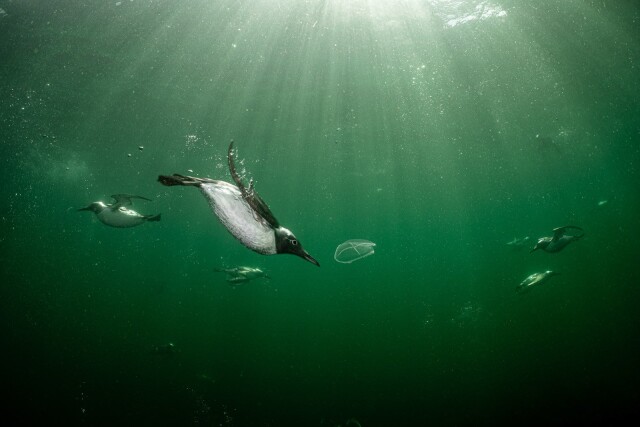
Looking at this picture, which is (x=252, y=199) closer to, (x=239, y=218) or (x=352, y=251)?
(x=239, y=218)

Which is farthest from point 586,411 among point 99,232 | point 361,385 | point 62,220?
point 99,232

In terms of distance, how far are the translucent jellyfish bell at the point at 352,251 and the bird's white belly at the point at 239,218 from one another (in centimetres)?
248

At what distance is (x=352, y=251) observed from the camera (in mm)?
4305

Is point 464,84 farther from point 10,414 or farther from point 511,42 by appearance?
point 10,414

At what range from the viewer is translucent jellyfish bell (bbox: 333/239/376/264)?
4047 millimetres

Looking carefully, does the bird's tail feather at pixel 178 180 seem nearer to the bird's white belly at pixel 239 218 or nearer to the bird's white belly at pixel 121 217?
the bird's white belly at pixel 239 218

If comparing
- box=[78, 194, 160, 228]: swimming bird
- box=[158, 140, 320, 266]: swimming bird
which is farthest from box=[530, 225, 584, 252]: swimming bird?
box=[78, 194, 160, 228]: swimming bird

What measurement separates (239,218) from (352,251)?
9.67 feet

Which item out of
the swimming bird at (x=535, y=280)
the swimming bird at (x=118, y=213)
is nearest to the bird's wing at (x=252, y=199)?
the swimming bird at (x=118, y=213)

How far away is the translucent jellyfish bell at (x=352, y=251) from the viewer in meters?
4.05

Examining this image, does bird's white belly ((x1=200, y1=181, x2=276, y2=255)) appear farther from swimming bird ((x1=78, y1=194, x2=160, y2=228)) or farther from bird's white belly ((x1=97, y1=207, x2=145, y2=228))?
bird's white belly ((x1=97, y1=207, x2=145, y2=228))

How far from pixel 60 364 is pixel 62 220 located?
21.0 m

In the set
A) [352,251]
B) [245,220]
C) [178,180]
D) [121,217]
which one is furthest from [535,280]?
[121,217]

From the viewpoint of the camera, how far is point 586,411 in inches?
405
